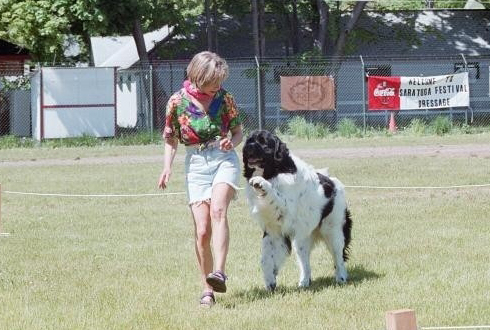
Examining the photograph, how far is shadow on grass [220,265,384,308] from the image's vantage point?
7.47 meters

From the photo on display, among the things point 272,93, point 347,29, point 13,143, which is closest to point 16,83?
point 13,143

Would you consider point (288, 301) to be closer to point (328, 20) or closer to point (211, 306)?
point (211, 306)

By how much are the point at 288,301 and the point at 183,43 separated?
3464cm

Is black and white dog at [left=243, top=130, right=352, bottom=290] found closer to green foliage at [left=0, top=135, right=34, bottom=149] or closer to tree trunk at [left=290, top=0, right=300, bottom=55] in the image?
green foliage at [left=0, top=135, right=34, bottom=149]

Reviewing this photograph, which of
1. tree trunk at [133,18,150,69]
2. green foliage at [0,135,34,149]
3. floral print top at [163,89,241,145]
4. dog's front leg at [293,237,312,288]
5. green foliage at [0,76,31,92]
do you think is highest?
tree trunk at [133,18,150,69]

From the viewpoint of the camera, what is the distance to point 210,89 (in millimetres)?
A: 7102

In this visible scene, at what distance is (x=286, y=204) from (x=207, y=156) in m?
0.83

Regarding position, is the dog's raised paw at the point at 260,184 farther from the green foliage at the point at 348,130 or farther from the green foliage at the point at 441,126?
the green foliage at the point at 441,126

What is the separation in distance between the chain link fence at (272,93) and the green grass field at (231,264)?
14.8 metres

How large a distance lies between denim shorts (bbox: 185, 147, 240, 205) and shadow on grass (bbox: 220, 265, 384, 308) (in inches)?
34.7

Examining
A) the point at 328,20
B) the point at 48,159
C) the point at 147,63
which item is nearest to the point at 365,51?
the point at 328,20

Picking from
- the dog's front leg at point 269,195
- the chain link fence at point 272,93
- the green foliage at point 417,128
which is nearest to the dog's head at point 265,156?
the dog's front leg at point 269,195

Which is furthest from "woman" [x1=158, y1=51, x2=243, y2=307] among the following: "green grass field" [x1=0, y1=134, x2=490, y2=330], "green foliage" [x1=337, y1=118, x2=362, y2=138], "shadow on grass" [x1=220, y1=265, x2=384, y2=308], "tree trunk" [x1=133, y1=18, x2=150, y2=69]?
"tree trunk" [x1=133, y1=18, x2=150, y2=69]

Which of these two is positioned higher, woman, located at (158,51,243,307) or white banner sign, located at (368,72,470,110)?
white banner sign, located at (368,72,470,110)
